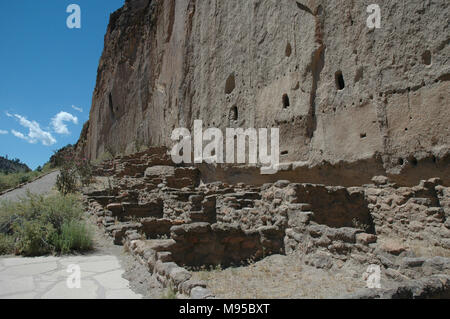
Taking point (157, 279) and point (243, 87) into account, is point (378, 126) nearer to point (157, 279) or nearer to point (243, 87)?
point (243, 87)

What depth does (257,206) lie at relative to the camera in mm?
8609

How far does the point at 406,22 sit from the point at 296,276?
8079 mm

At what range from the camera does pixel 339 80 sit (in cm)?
1177

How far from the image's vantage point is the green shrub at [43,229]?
652 centimetres
